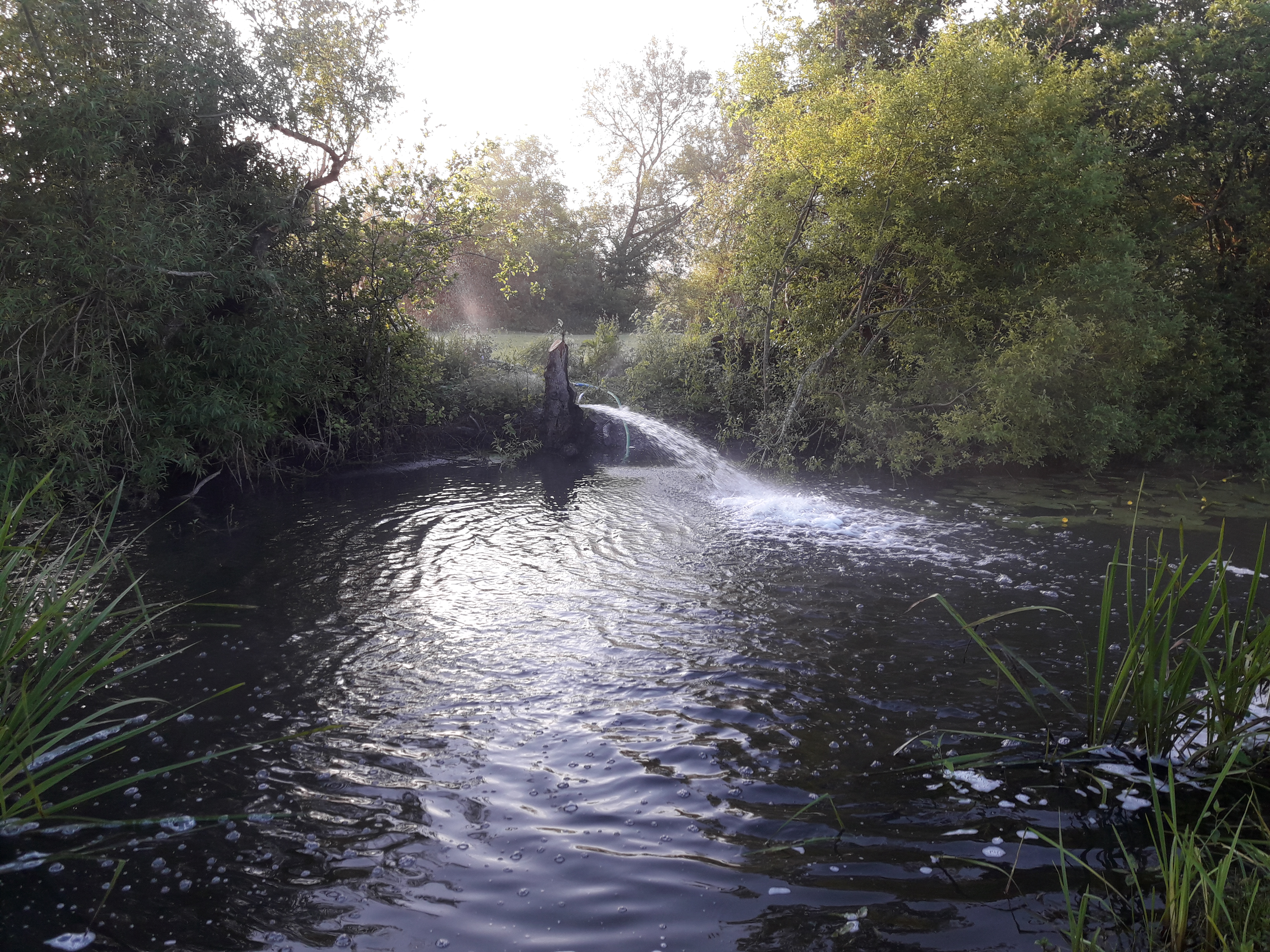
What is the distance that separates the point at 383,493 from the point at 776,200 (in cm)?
909

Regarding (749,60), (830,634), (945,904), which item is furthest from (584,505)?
(749,60)

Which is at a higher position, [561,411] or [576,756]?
[561,411]

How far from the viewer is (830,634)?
6.99m

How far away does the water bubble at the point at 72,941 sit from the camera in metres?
3.25

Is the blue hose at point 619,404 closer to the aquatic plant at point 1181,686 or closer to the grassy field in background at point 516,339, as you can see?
the grassy field in background at point 516,339

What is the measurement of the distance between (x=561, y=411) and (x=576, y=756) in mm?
12434

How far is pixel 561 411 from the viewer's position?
16.9 metres

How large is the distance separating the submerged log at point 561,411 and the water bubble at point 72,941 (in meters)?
13.7

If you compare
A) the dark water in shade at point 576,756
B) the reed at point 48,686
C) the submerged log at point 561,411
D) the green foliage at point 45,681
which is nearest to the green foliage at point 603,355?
the submerged log at point 561,411

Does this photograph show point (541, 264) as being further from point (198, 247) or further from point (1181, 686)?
point (1181, 686)

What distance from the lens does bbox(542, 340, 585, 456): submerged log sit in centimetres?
1655

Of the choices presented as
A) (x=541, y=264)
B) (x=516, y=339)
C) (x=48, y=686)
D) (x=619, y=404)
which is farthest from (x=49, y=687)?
(x=541, y=264)

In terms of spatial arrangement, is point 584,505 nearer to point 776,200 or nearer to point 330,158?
point 776,200

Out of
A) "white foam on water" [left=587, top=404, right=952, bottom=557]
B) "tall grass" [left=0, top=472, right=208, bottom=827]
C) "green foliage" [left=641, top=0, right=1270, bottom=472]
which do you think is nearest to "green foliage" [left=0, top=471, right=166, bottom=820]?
"tall grass" [left=0, top=472, right=208, bottom=827]
